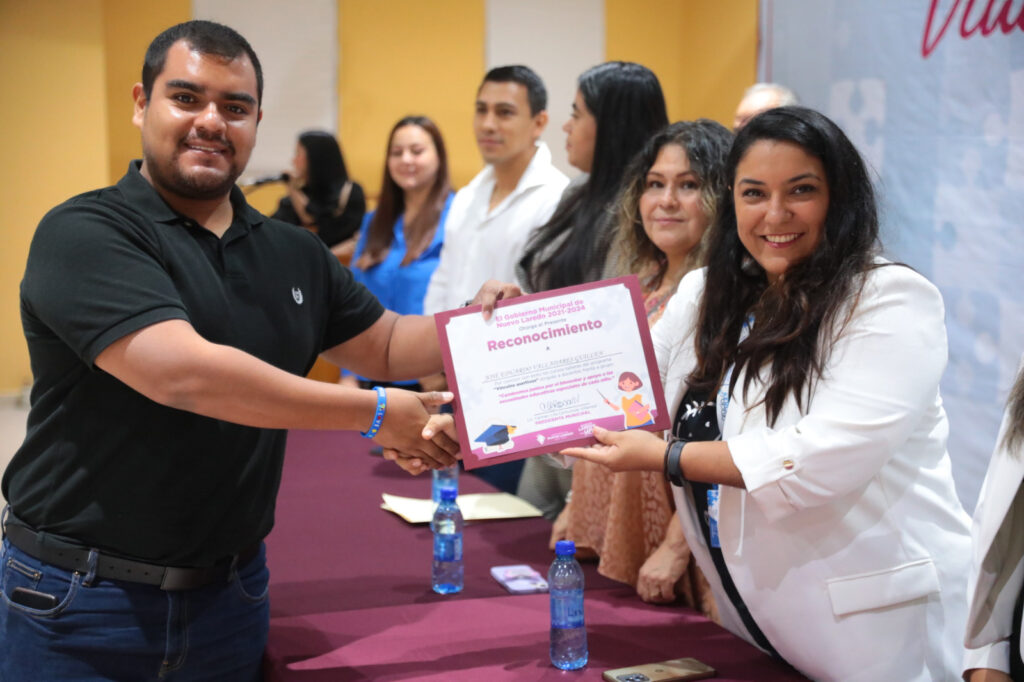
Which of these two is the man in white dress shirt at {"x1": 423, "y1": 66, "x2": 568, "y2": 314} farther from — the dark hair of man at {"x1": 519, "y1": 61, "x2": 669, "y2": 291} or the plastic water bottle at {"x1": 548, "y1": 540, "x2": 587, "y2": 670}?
the plastic water bottle at {"x1": 548, "y1": 540, "x2": 587, "y2": 670}

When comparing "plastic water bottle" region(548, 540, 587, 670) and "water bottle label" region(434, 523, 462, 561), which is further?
"water bottle label" region(434, 523, 462, 561)

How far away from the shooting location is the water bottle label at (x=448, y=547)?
7.80 feet

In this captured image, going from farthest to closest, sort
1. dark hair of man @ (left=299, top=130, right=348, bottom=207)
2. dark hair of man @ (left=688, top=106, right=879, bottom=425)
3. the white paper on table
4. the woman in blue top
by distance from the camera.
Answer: dark hair of man @ (left=299, top=130, right=348, bottom=207), the woman in blue top, the white paper on table, dark hair of man @ (left=688, top=106, right=879, bottom=425)

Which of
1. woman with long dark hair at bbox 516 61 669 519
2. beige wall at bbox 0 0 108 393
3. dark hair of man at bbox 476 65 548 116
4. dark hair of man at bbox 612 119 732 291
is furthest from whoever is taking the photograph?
beige wall at bbox 0 0 108 393

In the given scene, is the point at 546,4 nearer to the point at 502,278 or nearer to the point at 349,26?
the point at 349,26

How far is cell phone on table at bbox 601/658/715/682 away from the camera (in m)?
1.80

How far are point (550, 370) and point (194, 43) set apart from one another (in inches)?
36.7

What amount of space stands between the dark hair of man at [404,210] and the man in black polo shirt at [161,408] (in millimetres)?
2935

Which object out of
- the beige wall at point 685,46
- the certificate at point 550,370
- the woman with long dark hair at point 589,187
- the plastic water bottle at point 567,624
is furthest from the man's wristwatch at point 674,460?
the beige wall at point 685,46

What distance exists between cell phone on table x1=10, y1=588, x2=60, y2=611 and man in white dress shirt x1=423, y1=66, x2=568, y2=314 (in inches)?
93.7

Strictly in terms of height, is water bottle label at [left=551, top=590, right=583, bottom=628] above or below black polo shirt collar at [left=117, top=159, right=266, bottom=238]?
below

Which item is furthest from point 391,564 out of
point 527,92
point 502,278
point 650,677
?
point 527,92

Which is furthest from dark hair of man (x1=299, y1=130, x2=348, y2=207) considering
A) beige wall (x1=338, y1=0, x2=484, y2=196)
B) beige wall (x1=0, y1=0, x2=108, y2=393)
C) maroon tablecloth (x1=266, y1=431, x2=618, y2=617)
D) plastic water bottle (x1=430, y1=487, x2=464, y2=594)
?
plastic water bottle (x1=430, y1=487, x2=464, y2=594)

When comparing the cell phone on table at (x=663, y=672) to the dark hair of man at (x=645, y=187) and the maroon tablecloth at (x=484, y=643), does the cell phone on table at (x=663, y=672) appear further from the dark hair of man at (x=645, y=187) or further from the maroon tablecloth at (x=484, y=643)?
the dark hair of man at (x=645, y=187)
